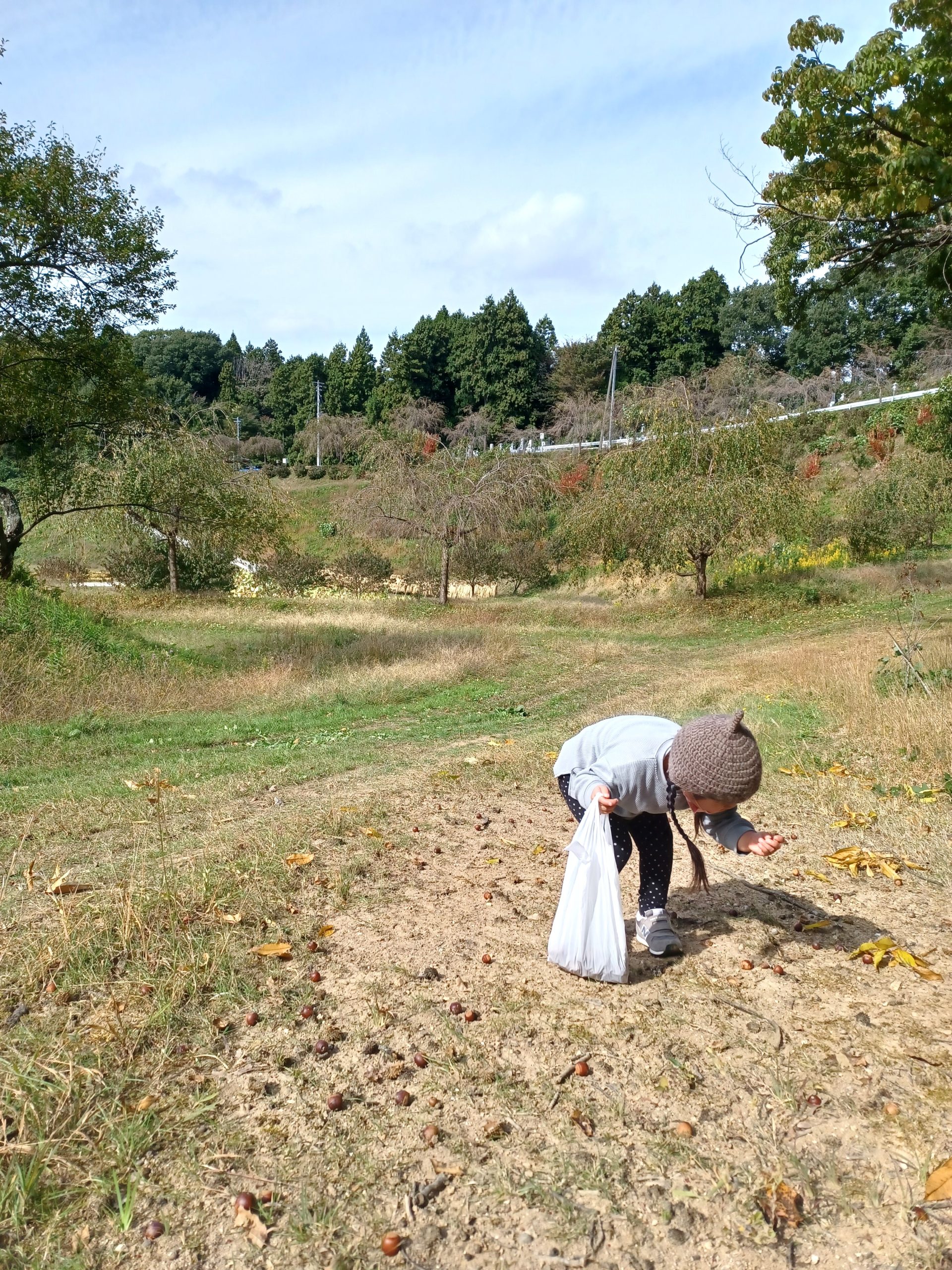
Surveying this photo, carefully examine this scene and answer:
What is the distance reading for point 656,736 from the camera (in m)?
3.64

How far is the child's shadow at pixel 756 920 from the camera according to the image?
13.1 feet

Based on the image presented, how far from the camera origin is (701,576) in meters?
24.3

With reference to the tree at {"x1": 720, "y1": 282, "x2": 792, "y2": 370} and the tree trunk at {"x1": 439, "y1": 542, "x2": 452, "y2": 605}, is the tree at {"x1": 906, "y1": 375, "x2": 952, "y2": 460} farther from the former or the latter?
the tree at {"x1": 720, "y1": 282, "x2": 792, "y2": 370}

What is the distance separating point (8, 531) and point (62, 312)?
3.98m

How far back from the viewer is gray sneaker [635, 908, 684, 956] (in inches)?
155

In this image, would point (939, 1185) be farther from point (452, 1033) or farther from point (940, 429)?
point (940, 429)

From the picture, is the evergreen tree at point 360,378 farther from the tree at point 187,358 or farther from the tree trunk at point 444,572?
the tree trunk at point 444,572

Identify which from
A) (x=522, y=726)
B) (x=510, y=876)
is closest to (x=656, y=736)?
(x=510, y=876)

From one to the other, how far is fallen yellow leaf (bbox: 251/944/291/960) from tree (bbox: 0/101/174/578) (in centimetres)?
1286

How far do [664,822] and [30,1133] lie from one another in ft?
8.50

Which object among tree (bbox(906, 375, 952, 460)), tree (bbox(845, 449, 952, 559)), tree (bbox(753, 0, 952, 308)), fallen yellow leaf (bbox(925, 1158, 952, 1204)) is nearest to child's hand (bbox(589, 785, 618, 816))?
fallen yellow leaf (bbox(925, 1158, 952, 1204))

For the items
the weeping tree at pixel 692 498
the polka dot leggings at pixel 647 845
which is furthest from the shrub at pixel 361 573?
the polka dot leggings at pixel 647 845

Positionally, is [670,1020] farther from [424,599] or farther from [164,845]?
[424,599]

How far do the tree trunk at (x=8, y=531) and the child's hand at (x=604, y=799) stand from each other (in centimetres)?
1449
